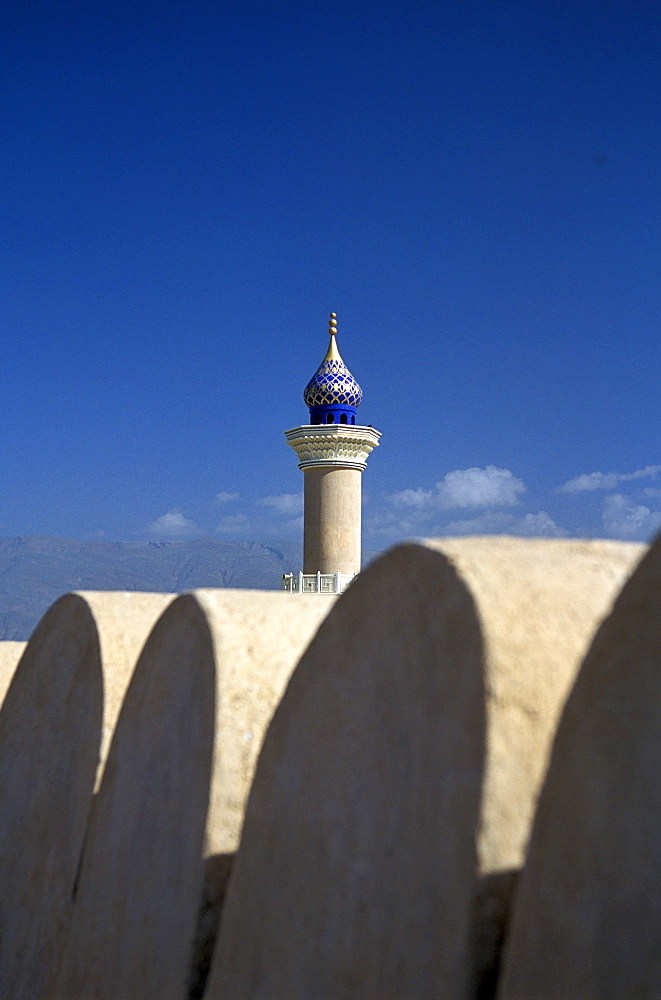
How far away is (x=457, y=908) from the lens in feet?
6.19

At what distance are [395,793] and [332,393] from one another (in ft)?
52.6

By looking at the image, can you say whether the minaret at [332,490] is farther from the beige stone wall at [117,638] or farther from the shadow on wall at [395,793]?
the shadow on wall at [395,793]

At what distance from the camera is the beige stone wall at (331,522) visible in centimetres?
1684

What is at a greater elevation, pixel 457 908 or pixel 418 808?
pixel 418 808

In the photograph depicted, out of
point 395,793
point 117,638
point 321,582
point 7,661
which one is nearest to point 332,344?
point 321,582

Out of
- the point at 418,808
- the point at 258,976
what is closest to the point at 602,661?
the point at 418,808

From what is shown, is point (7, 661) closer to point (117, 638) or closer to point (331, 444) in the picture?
point (117, 638)

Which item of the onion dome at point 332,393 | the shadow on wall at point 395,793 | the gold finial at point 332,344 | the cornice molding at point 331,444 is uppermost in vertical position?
the gold finial at point 332,344

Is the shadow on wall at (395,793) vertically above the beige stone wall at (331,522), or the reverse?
the beige stone wall at (331,522)

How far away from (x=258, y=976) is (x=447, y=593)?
47.8 inches

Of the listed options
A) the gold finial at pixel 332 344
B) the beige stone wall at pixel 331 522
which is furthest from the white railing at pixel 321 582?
the gold finial at pixel 332 344

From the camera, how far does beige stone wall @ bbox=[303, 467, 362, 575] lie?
55.3 ft

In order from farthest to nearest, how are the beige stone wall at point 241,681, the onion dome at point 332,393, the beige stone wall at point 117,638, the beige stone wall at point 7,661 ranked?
the onion dome at point 332,393 < the beige stone wall at point 7,661 < the beige stone wall at point 117,638 < the beige stone wall at point 241,681

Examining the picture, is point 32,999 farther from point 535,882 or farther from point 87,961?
point 535,882
